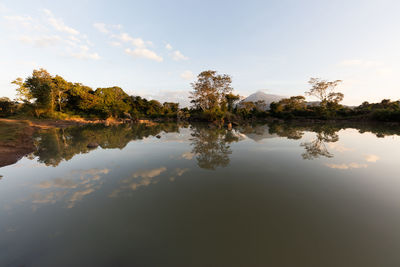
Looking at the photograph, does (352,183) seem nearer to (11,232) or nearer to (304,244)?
(304,244)

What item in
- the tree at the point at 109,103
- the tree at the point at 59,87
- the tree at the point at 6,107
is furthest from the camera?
the tree at the point at 109,103

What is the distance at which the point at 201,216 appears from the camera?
350 cm

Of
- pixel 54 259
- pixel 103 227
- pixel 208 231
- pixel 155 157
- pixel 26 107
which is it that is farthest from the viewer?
pixel 26 107

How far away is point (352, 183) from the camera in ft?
17.3

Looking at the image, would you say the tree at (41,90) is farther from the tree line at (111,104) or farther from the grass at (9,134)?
the grass at (9,134)

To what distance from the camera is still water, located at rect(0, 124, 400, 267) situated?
8.16ft

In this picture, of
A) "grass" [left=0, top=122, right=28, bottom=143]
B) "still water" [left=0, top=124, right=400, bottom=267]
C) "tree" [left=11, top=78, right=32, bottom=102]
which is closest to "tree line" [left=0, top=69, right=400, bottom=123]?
"tree" [left=11, top=78, right=32, bottom=102]

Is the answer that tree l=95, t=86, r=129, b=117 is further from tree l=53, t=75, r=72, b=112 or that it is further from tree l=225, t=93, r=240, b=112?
tree l=225, t=93, r=240, b=112

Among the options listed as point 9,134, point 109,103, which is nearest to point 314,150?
Answer: point 9,134

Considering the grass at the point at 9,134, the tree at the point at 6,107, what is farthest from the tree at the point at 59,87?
the grass at the point at 9,134

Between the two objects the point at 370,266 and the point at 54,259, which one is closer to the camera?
the point at 370,266

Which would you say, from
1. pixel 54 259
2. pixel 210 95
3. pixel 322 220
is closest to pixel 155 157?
pixel 54 259

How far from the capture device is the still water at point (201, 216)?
2.49 m

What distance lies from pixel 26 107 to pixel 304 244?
2272 inches
